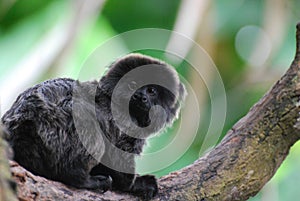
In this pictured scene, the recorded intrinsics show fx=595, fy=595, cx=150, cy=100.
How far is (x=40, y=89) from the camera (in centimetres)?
300

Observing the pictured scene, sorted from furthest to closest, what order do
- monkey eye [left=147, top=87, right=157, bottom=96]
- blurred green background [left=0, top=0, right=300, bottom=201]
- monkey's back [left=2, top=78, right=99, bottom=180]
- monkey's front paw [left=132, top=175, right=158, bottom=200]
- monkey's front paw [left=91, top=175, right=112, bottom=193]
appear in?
blurred green background [left=0, top=0, right=300, bottom=201]
monkey eye [left=147, top=87, right=157, bottom=96]
monkey's front paw [left=132, top=175, right=158, bottom=200]
monkey's front paw [left=91, top=175, right=112, bottom=193]
monkey's back [left=2, top=78, right=99, bottom=180]

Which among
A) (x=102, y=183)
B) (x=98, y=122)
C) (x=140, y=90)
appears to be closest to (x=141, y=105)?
(x=140, y=90)

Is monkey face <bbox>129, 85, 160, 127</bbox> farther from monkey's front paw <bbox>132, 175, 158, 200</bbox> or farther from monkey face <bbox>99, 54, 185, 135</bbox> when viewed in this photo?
monkey's front paw <bbox>132, 175, 158, 200</bbox>

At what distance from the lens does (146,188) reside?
10.2 ft

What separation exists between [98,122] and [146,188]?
427mm

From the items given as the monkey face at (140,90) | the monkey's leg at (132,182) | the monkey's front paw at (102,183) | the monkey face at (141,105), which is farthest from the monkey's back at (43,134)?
the monkey face at (141,105)

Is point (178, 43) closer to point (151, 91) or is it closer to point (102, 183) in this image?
point (151, 91)

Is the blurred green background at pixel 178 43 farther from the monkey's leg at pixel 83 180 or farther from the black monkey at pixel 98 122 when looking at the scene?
the monkey's leg at pixel 83 180

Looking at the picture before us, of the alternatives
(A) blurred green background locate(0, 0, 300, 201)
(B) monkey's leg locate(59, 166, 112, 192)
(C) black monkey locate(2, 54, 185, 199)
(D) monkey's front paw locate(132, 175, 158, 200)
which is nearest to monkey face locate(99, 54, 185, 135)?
A: (C) black monkey locate(2, 54, 185, 199)

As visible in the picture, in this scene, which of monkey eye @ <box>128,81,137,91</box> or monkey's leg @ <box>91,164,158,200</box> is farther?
monkey eye @ <box>128,81,137,91</box>

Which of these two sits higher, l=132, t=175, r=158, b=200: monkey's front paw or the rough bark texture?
the rough bark texture

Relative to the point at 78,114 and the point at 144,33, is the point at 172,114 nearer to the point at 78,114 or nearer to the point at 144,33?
the point at 78,114

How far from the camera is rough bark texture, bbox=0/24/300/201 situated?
3105mm

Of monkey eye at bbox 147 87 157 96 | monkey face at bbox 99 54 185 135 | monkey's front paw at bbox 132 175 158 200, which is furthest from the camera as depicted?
monkey eye at bbox 147 87 157 96
